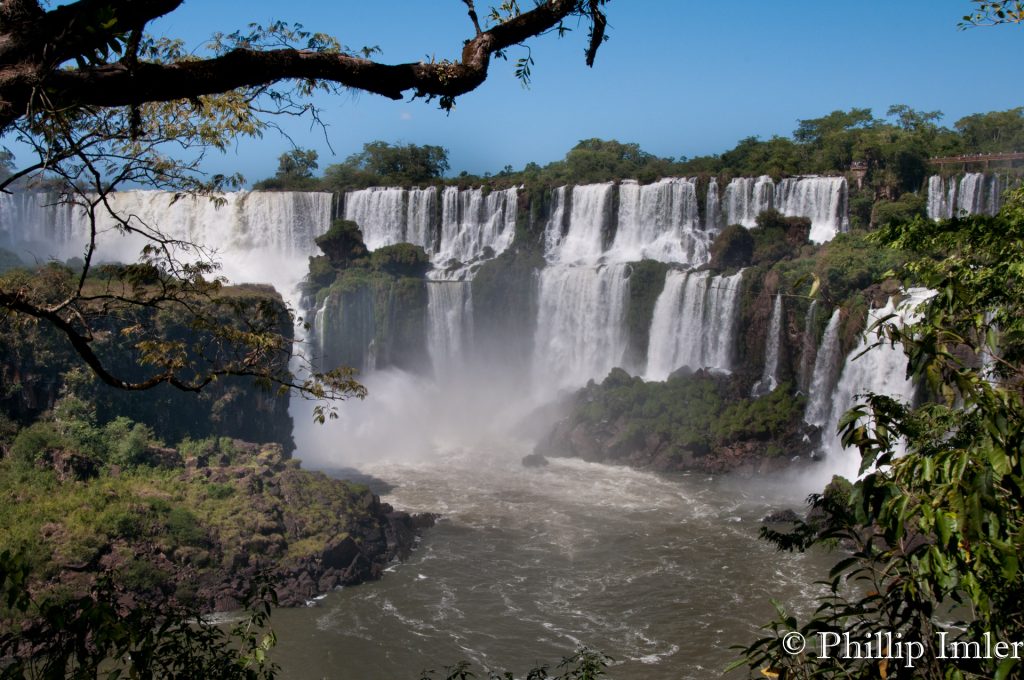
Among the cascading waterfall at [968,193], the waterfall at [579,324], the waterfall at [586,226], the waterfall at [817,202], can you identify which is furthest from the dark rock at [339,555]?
the cascading waterfall at [968,193]

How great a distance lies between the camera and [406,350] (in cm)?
2775

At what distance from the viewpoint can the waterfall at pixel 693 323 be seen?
23.1 m

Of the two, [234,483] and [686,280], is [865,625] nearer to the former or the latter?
[234,483]

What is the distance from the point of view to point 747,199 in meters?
26.4

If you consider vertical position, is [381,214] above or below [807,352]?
above

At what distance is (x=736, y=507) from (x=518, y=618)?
23.0ft

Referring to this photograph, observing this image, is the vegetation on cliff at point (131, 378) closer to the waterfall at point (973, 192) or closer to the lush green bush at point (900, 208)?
the lush green bush at point (900, 208)

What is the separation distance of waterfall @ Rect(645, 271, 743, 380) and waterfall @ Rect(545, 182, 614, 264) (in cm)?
433

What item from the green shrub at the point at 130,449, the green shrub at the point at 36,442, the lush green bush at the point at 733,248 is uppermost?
the lush green bush at the point at 733,248

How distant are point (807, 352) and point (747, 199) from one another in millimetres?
6772

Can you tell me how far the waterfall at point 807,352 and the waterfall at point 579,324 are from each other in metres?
5.63

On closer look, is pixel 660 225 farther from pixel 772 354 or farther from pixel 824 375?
pixel 824 375

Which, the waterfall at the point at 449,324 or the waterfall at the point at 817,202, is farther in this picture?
the waterfall at the point at 449,324

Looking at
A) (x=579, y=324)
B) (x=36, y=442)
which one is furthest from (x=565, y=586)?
(x=579, y=324)
